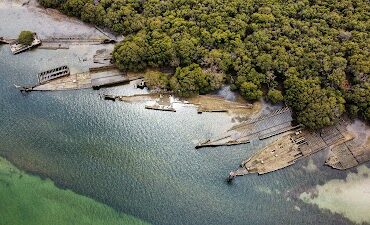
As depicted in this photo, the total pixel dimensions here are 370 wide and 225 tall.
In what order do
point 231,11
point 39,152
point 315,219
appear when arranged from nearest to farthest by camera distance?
point 315,219 → point 39,152 → point 231,11

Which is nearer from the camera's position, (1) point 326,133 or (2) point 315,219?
(2) point 315,219

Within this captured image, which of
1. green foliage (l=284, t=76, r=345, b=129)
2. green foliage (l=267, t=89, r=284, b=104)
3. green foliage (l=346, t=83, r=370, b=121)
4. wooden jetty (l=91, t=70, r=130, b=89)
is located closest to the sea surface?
wooden jetty (l=91, t=70, r=130, b=89)

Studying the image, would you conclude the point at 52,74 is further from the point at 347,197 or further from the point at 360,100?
the point at 347,197

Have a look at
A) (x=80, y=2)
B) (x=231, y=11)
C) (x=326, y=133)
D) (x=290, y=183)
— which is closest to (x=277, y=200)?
(x=290, y=183)

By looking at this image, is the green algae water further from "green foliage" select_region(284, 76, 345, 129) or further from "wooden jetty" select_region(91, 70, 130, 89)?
"green foliage" select_region(284, 76, 345, 129)

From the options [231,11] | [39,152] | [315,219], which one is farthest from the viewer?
[231,11]

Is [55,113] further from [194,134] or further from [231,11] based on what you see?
[231,11]

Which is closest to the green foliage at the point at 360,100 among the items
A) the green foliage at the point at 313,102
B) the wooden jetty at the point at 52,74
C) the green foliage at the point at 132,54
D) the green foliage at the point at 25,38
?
the green foliage at the point at 313,102

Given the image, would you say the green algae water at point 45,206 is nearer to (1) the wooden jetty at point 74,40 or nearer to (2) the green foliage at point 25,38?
(2) the green foliage at point 25,38
